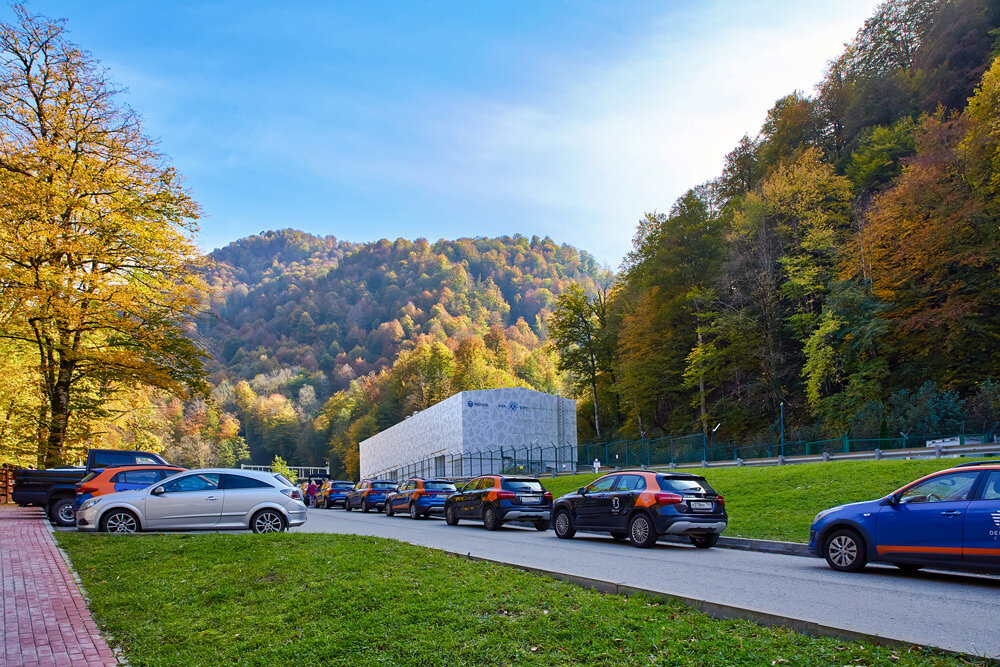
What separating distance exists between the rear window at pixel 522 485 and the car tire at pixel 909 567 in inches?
417

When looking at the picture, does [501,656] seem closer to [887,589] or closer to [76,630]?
[76,630]

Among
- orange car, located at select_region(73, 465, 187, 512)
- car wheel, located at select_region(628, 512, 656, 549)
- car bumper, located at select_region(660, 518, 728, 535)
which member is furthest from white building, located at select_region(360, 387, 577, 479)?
car bumper, located at select_region(660, 518, 728, 535)

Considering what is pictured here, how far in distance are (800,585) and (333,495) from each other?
1262 inches

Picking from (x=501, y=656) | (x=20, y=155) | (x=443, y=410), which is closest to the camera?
(x=501, y=656)

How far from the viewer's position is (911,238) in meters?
36.8

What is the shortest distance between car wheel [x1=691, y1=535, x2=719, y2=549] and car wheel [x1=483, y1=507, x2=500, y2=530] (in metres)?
6.39

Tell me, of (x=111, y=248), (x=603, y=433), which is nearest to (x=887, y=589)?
(x=111, y=248)

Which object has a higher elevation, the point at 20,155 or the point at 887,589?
the point at 20,155

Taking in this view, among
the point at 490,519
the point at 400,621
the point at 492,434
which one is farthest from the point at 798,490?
the point at 492,434

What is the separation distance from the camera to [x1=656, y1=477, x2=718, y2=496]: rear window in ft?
47.6

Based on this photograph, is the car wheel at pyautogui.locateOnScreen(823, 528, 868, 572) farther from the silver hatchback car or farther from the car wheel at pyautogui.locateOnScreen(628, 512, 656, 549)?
the silver hatchback car

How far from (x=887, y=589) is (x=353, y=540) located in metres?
8.76

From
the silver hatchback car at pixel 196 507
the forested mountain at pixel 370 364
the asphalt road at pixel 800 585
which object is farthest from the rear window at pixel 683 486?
the forested mountain at pixel 370 364

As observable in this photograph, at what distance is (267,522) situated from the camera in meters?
15.7
